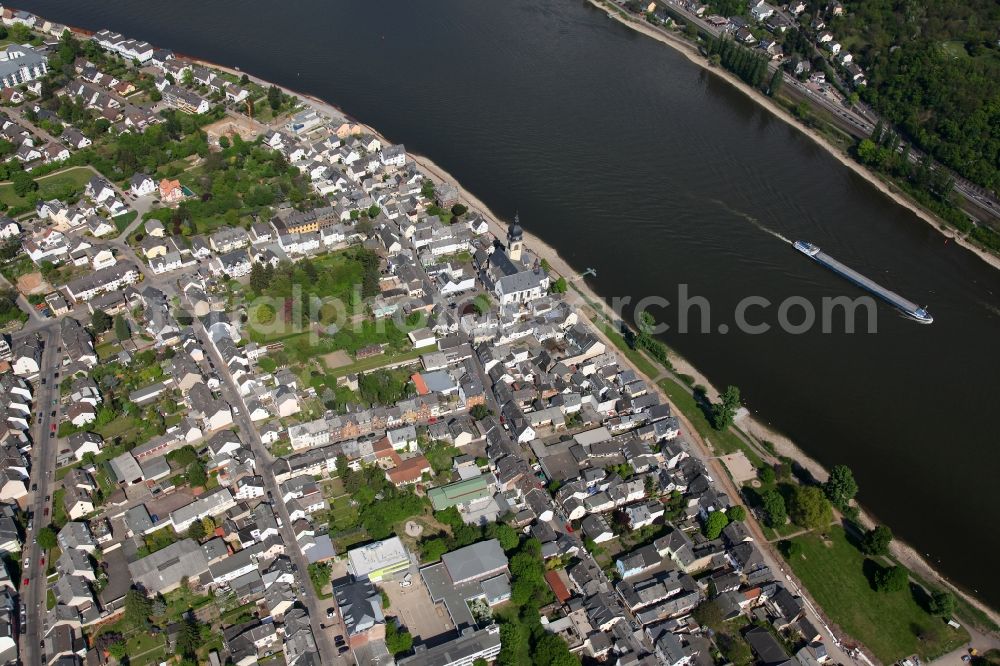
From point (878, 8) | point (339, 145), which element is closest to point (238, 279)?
point (339, 145)

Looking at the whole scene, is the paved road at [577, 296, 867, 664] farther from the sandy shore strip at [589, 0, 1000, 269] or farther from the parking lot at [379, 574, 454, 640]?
the sandy shore strip at [589, 0, 1000, 269]

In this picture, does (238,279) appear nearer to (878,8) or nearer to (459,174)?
(459,174)

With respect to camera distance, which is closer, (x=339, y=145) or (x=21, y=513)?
(x=21, y=513)

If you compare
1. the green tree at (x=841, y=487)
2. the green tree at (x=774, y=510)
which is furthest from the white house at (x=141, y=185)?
the green tree at (x=841, y=487)

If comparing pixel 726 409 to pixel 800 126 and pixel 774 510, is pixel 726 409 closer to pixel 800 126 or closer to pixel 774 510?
pixel 774 510

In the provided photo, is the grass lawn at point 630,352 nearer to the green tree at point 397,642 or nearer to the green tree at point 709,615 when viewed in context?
the green tree at point 709,615

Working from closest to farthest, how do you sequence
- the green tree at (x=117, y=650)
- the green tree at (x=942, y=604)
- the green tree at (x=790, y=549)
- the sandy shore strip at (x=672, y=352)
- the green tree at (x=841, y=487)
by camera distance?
the green tree at (x=117, y=650) < the green tree at (x=942, y=604) < the green tree at (x=790, y=549) < the sandy shore strip at (x=672, y=352) < the green tree at (x=841, y=487)
